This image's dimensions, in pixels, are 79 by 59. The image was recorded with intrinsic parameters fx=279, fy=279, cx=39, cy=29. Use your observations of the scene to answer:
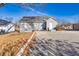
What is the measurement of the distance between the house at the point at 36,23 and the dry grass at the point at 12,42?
0.22 ft

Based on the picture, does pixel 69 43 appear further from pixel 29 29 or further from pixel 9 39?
pixel 9 39

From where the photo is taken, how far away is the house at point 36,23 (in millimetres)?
2715

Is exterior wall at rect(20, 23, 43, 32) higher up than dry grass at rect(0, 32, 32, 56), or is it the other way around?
exterior wall at rect(20, 23, 43, 32)

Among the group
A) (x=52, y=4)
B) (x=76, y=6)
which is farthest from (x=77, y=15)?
(x=52, y=4)

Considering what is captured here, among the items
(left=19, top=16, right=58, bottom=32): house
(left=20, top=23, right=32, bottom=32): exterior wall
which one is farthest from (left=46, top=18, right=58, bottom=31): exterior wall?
(left=20, top=23, right=32, bottom=32): exterior wall

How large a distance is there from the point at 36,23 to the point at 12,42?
0.30m

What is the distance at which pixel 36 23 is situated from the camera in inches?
108

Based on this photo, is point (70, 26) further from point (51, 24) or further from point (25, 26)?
point (25, 26)

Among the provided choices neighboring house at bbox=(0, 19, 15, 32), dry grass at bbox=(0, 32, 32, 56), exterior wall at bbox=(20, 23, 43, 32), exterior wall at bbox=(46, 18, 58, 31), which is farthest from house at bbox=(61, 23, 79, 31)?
neighboring house at bbox=(0, 19, 15, 32)

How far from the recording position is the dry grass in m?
2.69

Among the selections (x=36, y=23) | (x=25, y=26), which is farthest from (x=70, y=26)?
(x=25, y=26)

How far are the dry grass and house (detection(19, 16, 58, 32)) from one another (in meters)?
0.07

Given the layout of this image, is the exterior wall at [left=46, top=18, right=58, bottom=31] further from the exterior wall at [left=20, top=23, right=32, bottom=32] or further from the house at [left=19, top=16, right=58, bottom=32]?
the exterior wall at [left=20, top=23, right=32, bottom=32]

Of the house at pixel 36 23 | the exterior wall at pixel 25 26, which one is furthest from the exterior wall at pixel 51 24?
the exterior wall at pixel 25 26
